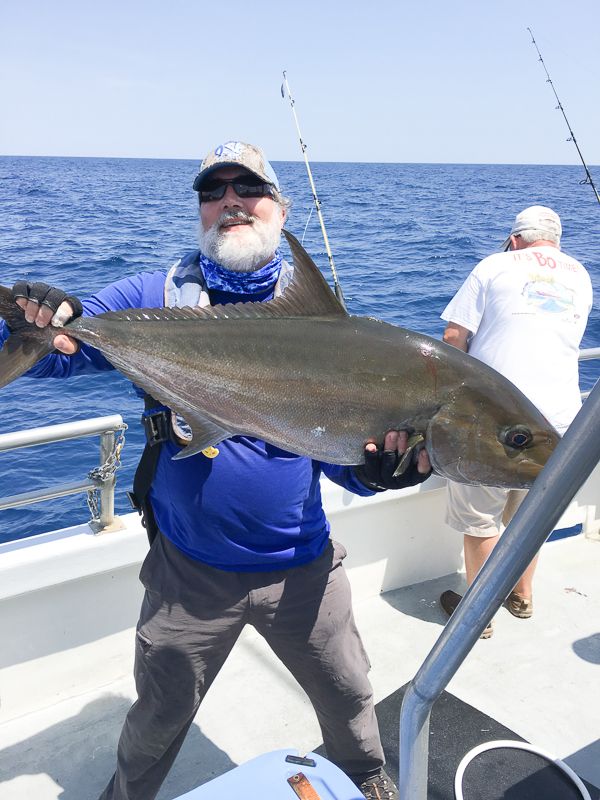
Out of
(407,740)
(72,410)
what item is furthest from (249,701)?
(72,410)

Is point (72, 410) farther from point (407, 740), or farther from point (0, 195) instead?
point (0, 195)

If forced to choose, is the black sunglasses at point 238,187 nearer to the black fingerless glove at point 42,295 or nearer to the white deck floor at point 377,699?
the black fingerless glove at point 42,295

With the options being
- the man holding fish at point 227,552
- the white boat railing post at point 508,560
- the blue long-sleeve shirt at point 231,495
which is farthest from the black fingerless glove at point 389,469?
the white boat railing post at point 508,560

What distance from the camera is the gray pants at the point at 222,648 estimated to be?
6.50ft

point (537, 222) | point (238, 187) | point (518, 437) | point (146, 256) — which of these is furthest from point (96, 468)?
point (146, 256)

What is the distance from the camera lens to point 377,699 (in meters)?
2.89

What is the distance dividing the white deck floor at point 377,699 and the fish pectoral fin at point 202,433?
1.69m

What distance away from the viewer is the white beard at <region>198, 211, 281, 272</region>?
6.82 feet

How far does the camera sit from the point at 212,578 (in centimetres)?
200

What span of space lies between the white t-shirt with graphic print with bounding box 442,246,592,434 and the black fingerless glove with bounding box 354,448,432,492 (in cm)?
153

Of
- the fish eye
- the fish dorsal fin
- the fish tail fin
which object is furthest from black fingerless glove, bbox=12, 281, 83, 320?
the fish eye

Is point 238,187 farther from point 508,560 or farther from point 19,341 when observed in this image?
point 508,560

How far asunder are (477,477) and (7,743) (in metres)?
2.41

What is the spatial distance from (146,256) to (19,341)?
17.0 m
